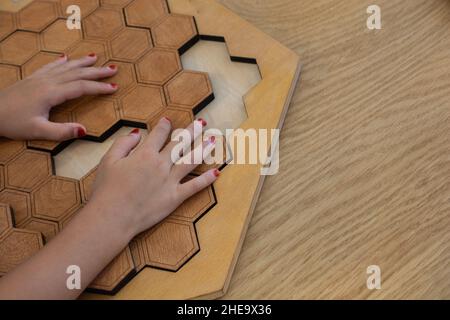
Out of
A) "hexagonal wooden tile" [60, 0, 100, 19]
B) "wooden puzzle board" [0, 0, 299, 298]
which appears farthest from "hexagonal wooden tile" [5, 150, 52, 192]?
"hexagonal wooden tile" [60, 0, 100, 19]

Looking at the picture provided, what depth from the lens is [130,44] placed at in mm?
871

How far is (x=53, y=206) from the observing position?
0.71 metres

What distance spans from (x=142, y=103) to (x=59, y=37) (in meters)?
0.25

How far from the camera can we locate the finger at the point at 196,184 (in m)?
0.68

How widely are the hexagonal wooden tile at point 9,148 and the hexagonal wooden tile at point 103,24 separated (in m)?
0.24

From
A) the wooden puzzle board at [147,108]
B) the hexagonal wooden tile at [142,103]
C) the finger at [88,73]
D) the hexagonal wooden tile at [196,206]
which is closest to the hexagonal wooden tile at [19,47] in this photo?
the wooden puzzle board at [147,108]

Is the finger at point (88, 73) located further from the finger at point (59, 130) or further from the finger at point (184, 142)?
the finger at point (184, 142)

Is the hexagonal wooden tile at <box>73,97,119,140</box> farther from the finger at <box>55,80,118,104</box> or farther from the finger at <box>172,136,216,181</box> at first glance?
the finger at <box>172,136,216,181</box>

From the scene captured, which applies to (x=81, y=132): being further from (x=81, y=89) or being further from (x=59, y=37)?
(x=59, y=37)

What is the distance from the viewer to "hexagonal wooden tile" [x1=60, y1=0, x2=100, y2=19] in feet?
3.07

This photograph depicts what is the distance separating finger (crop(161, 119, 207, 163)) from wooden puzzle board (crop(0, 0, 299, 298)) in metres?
0.03

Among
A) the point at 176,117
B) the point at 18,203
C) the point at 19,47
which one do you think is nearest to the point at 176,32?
the point at 176,117

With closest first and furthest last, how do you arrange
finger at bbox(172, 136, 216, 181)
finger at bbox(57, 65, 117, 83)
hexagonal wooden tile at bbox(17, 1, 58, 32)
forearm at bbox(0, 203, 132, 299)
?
forearm at bbox(0, 203, 132, 299) < finger at bbox(172, 136, 216, 181) < finger at bbox(57, 65, 117, 83) < hexagonal wooden tile at bbox(17, 1, 58, 32)
